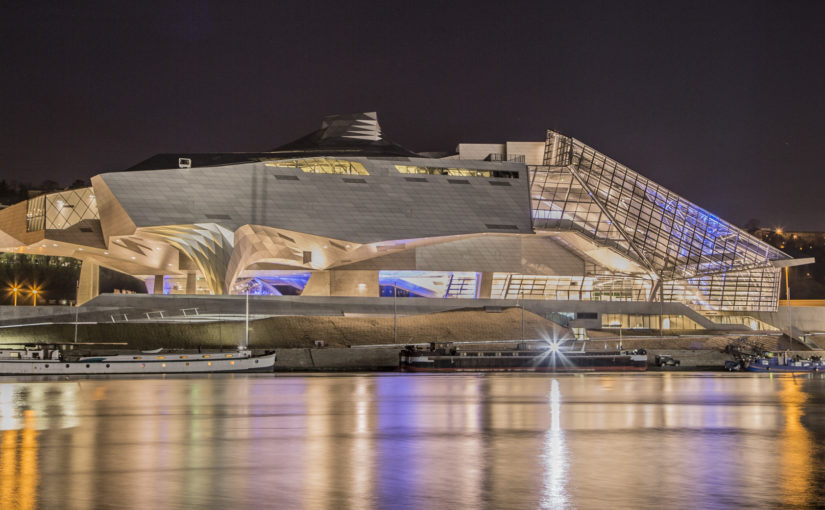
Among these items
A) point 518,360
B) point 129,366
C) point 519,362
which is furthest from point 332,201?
point 129,366

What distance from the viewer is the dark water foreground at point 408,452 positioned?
13.4 metres

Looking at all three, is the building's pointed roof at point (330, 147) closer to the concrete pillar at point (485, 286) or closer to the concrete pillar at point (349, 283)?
the concrete pillar at point (349, 283)

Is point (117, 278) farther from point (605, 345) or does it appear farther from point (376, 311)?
point (605, 345)

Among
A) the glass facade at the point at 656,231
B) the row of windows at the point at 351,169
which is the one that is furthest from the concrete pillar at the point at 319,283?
the glass facade at the point at 656,231

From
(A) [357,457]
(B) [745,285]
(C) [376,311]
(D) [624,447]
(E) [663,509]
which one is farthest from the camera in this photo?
(B) [745,285]

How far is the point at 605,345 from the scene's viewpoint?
81.9 m

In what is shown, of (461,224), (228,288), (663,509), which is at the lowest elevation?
(663,509)

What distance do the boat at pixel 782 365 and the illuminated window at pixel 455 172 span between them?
3270 centimetres

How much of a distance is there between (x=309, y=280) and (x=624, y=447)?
71957mm

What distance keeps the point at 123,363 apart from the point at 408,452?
40510 millimetres

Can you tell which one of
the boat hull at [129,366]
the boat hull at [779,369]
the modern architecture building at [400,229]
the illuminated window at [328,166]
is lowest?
the boat hull at [779,369]

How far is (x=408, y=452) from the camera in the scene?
59.2 ft

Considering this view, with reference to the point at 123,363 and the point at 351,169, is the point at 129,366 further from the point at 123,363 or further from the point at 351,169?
the point at 351,169

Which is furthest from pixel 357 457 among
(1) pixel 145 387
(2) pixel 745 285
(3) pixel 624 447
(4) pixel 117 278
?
(4) pixel 117 278
